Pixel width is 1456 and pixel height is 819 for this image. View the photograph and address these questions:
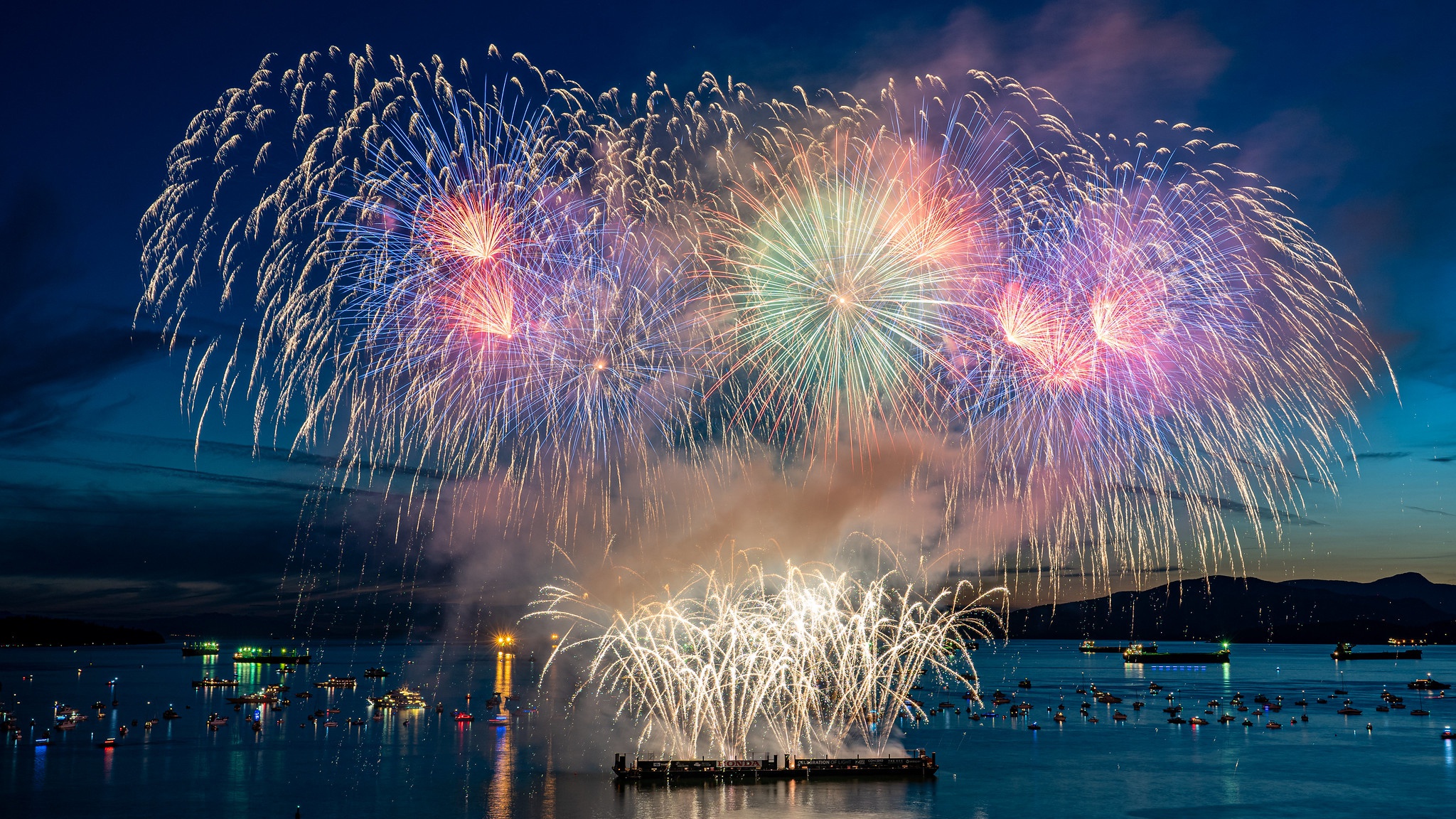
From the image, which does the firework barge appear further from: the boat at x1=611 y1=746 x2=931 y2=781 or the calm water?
the calm water

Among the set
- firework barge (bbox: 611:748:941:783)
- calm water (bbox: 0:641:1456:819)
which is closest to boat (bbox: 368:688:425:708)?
calm water (bbox: 0:641:1456:819)

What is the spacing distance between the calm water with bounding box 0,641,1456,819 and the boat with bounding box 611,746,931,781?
1.11 metres

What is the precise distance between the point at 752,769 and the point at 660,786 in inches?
229

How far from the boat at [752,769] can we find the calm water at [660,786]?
111 centimetres

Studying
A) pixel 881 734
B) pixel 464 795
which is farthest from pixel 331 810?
pixel 881 734

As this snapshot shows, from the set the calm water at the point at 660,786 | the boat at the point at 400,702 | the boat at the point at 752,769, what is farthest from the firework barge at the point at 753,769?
the boat at the point at 400,702

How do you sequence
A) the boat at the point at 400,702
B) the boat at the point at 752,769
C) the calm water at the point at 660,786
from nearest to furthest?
1. the calm water at the point at 660,786
2. the boat at the point at 752,769
3. the boat at the point at 400,702

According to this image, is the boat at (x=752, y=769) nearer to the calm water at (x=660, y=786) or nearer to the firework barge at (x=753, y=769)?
the firework barge at (x=753, y=769)

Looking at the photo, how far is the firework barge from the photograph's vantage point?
64312mm

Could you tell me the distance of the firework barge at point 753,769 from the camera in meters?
64.3

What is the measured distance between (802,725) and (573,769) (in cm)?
2704

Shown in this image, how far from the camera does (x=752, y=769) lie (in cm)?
6469

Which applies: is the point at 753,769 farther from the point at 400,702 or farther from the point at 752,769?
the point at 400,702

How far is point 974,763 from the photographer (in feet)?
265
